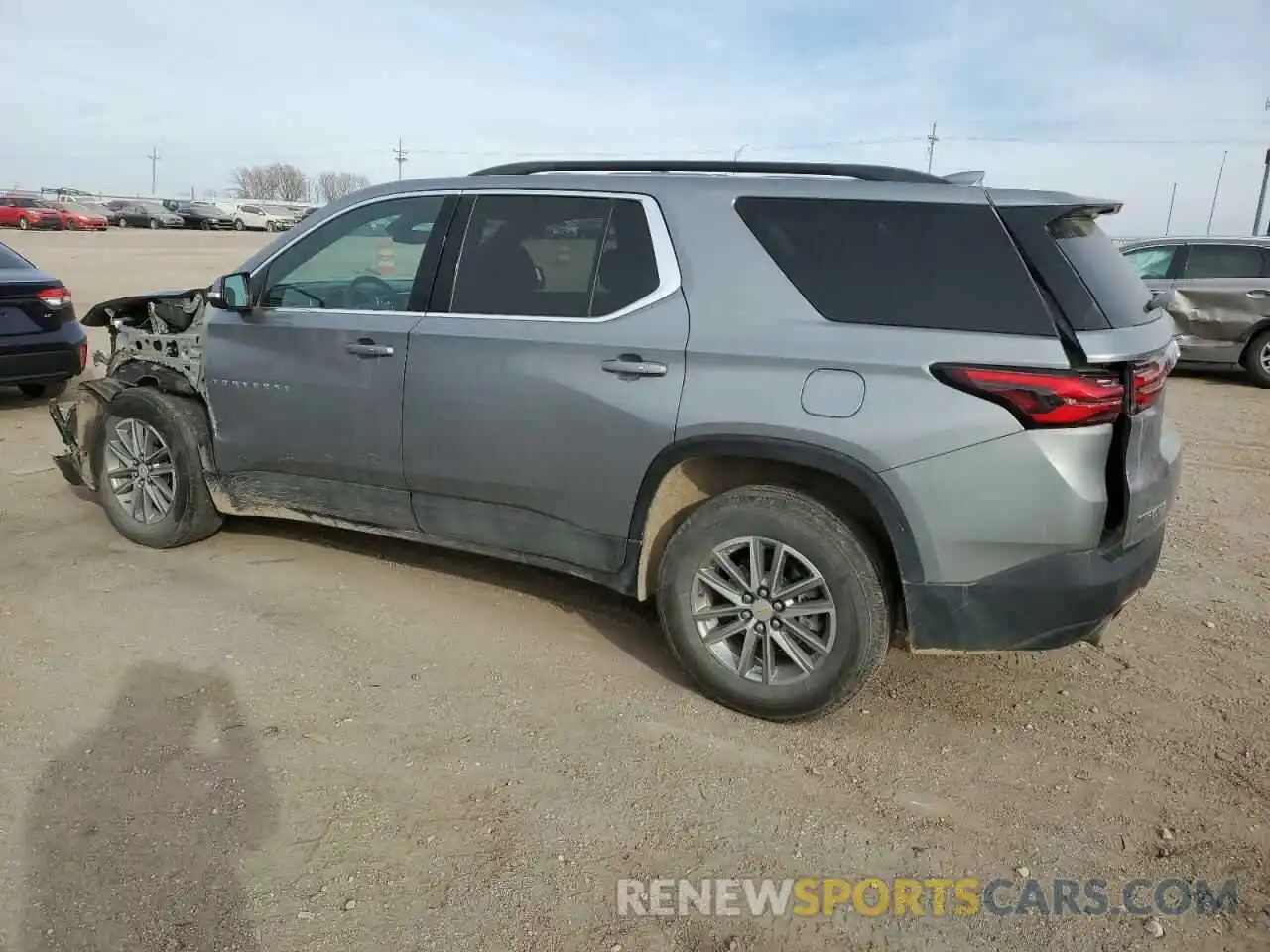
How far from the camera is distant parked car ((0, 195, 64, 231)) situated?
4462 cm

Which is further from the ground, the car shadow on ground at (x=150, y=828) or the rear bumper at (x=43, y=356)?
the rear bumper at (x=43, y=356)

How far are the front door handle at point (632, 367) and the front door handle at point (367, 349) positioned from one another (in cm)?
103

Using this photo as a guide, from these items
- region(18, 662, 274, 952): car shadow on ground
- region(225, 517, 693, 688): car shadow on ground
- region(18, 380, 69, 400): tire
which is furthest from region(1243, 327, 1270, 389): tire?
region(18, 380, 69, 400): tire

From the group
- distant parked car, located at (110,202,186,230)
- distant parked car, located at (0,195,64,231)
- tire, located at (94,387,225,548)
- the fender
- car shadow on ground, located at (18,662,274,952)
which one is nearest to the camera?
car shadow on ground, located at (18,662,274,952)

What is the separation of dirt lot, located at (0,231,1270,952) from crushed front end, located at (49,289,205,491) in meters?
0.75

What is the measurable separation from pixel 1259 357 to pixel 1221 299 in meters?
0.76

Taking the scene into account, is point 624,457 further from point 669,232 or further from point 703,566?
point 669,232

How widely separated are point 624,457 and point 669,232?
2.72ft

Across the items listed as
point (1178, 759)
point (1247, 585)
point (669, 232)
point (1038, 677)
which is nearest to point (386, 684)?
point (669, 232)

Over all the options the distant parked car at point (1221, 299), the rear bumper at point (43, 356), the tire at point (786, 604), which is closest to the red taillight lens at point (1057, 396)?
the tire at point (786, 604)

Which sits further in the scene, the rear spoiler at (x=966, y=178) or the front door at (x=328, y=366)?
the front door at (x=328, y=366)

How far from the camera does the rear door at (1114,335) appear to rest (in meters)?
2.88

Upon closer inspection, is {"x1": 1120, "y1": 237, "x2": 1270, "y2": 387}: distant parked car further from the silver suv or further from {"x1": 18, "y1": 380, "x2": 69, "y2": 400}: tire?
{"x1": 18, "y1": 380, "x2": 69, "y2": 400}: tire

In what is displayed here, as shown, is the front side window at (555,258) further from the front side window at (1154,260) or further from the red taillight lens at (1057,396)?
the front side window at (1154,260)
